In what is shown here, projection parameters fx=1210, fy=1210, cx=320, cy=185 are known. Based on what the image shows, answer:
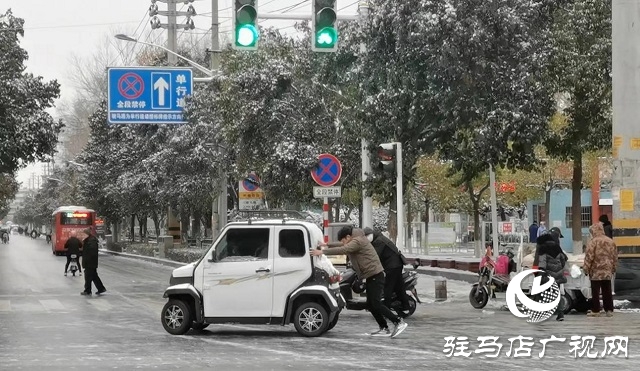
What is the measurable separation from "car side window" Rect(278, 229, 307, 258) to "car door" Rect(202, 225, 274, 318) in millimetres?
167

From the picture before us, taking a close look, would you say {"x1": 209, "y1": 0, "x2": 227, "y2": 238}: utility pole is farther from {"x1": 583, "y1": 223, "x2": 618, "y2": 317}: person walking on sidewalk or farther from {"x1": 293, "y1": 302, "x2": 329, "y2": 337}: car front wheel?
{"x1": 293, "y1": 302, "x2": 329, "y2": 337}: car front wheel

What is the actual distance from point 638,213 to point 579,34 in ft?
34.6

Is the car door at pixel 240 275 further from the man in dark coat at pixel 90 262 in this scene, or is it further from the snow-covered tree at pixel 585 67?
the snow-covered tree at pixel 585 67

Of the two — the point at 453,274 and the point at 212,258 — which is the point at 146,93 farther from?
the point at 212,258

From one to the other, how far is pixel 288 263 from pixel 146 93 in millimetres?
17783

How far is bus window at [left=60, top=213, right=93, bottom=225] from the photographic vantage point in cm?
7531

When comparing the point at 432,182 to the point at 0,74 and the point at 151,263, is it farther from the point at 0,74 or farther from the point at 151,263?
A: the point at 0,74

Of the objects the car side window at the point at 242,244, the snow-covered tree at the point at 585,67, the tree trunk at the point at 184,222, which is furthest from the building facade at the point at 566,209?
the car side window at the point at 242,244

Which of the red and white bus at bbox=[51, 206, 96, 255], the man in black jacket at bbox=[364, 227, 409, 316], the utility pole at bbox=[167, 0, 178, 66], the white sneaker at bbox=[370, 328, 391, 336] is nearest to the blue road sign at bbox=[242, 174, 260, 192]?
the man in black jacket at bbox=[364, 227, 409, 316]

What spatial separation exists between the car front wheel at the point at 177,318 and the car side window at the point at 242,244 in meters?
0.91

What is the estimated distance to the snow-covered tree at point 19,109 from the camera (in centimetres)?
4253

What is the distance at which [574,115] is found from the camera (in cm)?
3456

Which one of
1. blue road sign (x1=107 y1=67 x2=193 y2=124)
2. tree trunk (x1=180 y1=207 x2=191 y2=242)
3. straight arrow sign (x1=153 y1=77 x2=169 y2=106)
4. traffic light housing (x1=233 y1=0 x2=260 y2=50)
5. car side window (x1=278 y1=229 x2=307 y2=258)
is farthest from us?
tree trunk (x1=180 y1=207 x2=191 y2=242)

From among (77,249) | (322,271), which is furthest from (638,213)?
(77,249)
